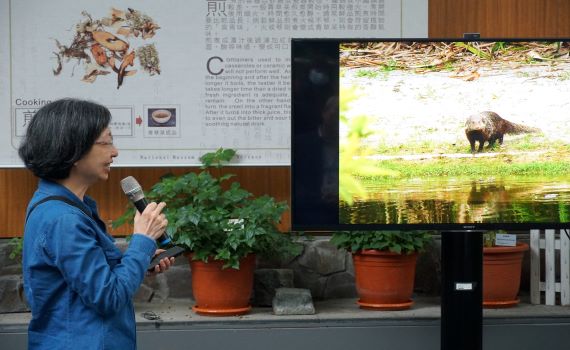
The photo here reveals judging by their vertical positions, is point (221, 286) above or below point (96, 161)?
below

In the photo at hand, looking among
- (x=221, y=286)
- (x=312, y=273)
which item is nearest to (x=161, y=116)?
(x=221, y=286)

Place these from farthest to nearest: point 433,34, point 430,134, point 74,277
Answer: point 433,34
point 430,134
point 74,277

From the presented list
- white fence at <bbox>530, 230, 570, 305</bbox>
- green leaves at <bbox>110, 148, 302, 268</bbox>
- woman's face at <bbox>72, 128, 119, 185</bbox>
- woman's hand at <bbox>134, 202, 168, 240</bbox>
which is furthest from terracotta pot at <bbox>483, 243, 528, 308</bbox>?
woman's face at <bbox>72, 128, 119, 185</bbox>

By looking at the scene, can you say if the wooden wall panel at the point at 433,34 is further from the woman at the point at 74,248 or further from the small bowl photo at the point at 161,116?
the woman at the point at 74,248

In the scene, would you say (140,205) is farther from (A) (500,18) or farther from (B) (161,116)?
(A) (500,18)

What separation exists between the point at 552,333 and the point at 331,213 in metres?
1.69

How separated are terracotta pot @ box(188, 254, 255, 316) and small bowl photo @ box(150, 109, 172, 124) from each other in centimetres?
83

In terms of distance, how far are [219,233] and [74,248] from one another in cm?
275

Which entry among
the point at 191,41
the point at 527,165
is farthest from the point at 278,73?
the point at 527,165

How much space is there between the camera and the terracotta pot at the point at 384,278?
5328mm

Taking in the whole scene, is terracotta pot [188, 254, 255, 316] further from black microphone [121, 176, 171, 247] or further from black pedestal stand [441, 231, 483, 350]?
Answer: black microphone [121, 176, 171, 247]

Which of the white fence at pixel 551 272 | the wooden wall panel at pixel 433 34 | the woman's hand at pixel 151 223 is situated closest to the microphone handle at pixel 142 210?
the woman's hand at pixel 151 223

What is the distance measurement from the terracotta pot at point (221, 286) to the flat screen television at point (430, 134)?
1.04 m

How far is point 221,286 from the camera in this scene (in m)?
5.18
